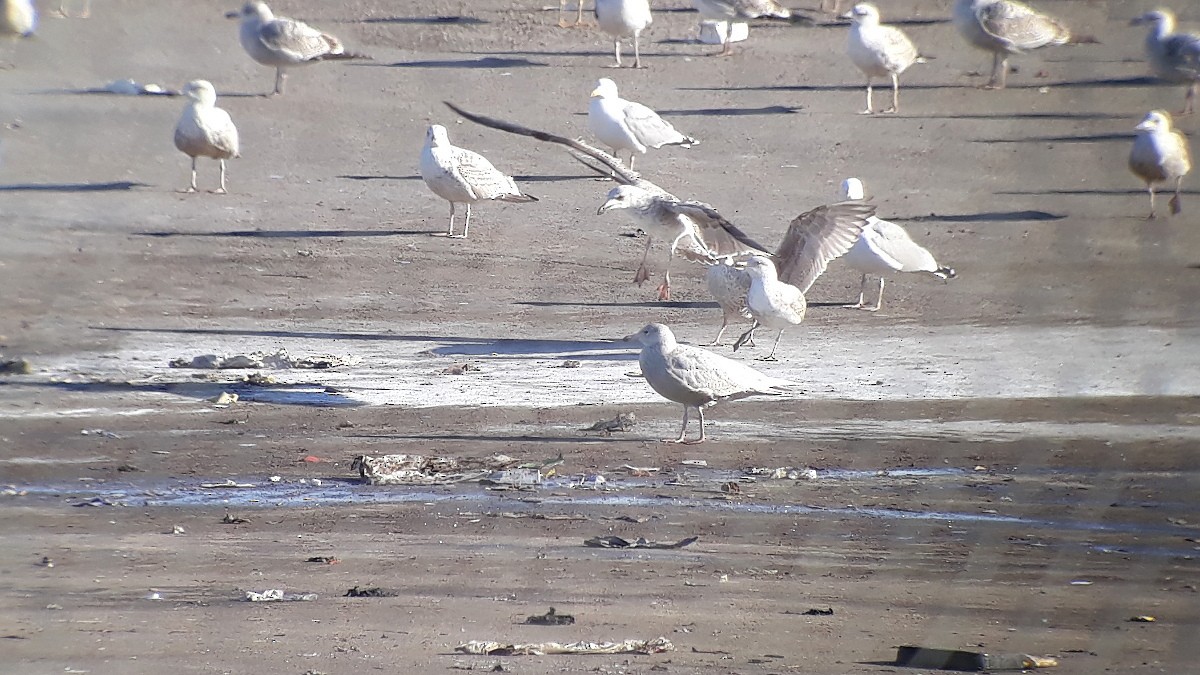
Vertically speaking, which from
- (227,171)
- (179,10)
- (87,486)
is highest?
(179,10)

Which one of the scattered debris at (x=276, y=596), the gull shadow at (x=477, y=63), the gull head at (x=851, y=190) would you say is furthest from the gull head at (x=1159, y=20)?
the gull shadow at (x=477, y=63)

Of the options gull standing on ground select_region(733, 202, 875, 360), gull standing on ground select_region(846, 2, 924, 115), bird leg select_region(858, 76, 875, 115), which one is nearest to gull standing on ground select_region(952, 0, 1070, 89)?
gull standing on ground select_region(733, 202, 875, 360)

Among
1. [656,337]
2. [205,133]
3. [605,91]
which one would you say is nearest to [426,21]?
[605,91]

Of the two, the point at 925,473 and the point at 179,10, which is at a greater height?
A: the point at 179,10

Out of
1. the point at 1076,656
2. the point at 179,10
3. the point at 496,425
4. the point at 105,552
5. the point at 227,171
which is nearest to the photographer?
the point at 1076,656

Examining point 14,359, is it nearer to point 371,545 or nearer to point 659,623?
point 371,545

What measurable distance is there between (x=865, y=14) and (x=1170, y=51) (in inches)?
418

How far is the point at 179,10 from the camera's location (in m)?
21.4

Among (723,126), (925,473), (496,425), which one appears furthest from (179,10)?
(925,473)

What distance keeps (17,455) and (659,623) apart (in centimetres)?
413

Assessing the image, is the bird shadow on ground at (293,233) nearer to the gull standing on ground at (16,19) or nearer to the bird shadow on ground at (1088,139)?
the bird shadow on ground at (1088,139)

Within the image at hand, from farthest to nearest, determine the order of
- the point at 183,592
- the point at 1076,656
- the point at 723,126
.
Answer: the point at 723,126 → the point at 183,592 → the point at 1076,656

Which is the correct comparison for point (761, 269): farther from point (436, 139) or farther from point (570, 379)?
A: point (436, 139)

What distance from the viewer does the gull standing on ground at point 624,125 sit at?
16.3m
